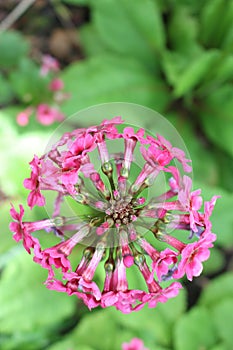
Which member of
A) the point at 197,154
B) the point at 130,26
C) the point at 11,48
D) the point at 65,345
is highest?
the point at 11,48

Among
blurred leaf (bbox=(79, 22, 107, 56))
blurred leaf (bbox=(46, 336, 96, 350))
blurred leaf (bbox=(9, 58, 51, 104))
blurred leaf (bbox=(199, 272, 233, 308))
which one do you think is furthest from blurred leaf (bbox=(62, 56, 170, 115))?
blurred leaf (bbox=(46, 336, 96, 350))

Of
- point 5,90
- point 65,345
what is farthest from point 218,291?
point 5,90

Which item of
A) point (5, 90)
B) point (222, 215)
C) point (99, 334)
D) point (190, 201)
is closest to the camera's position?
point (190, 201)

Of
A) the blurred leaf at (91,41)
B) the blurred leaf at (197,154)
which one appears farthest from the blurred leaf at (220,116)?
the blurred leaf at (91,41)

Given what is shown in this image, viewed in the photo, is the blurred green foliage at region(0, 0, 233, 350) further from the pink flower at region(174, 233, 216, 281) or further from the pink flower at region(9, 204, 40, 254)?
the pink flower at region(174, 233, 216, 281)

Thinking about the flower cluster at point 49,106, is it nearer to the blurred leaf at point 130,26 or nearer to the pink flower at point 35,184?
the blurred leaf at point 130,26

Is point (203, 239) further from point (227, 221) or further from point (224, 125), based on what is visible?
point (224, 125)

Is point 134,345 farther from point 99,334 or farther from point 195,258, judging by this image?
point 195,258
